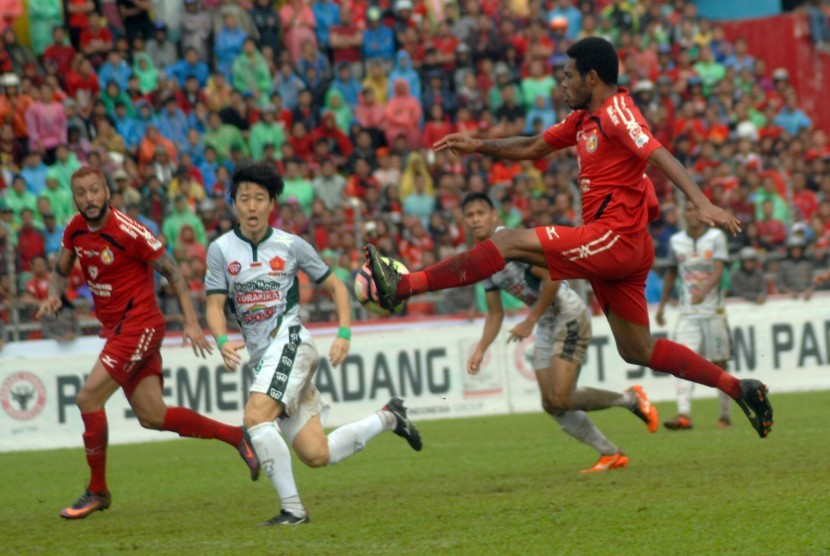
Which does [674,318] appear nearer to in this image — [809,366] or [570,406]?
[809,366]

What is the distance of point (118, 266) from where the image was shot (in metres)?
9.78

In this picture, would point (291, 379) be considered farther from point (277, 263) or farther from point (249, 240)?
point (249, 240)

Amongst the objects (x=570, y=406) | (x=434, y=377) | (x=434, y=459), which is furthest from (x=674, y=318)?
(x=570, y=406)

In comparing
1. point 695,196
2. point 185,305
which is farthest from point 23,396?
point 695,196

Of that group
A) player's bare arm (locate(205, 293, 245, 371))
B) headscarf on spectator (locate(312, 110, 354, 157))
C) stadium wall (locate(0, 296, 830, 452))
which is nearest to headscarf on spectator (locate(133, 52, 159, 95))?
headscarf on spectator (locate(312, 110, 354, 157))

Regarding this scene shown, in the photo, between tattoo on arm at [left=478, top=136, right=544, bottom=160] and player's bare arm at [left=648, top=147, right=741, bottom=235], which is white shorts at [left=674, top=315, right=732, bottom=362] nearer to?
tattoo on arm at [left=478, top=136, right=544, bottom=160]

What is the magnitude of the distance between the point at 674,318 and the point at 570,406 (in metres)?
7.73

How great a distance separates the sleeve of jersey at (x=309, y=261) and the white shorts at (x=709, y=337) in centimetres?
675

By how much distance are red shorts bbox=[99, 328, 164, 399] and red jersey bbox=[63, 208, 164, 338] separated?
0.19 ft

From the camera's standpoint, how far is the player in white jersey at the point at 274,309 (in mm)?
8500

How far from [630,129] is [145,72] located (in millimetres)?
13659

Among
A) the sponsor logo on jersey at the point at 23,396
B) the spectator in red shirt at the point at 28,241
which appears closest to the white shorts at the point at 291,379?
the sponsor logo on jersey at the point at 23,396

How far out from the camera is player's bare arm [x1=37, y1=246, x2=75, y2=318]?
989cm

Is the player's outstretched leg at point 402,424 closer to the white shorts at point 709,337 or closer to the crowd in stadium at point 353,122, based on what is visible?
the white shorts at point 709,337
